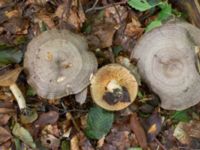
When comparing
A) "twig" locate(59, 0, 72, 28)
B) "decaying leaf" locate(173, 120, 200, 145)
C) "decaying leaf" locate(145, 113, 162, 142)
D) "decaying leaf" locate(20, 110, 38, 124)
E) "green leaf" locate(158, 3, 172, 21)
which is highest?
"twig" locate(59, 0, 72, 28)

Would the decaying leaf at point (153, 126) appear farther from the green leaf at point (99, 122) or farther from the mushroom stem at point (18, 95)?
the mushroom stem at point (18, 95)

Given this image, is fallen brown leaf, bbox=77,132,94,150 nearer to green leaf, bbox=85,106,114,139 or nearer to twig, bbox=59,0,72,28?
green leaf, bbox=85,106,114,139

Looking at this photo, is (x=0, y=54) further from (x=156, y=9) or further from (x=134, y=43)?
(x=156, y=9)

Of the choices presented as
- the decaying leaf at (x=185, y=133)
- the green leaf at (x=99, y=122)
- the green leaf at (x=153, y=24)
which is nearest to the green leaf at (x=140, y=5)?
the green leaf at (x=153, y=24)

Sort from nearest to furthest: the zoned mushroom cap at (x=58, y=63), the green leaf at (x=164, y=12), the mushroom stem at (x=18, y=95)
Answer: the zoned mushroom cap at (x=58, y=63) < the mushroom stem at (x=18, y=95) < the green leaf at (x=164, y=12)

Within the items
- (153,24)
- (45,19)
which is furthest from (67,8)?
(153,24)

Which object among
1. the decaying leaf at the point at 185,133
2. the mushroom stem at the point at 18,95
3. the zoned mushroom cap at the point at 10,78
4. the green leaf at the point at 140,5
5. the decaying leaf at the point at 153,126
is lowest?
the decaying leaf at the point at 185,133

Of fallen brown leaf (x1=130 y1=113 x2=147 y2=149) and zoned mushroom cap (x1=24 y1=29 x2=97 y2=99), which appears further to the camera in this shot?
fallen brown leaf (x1=130 y1=113 x2=147 y2=149)

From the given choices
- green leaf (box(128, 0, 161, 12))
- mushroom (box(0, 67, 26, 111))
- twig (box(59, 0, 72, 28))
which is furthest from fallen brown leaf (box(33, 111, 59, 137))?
green leaf (box(128, 0, 161, 12))
